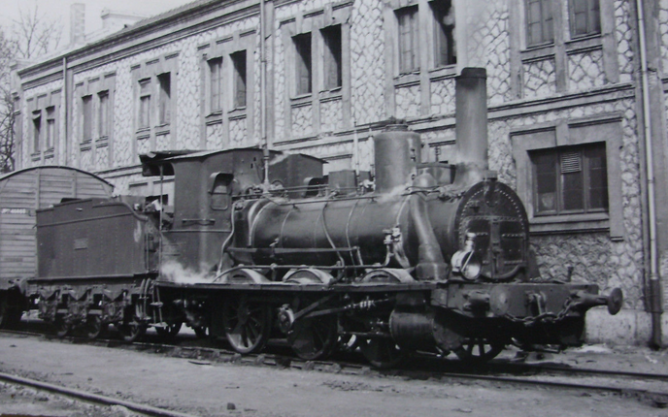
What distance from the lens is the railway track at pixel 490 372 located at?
8.60 metres

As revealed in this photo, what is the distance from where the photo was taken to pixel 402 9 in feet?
54.0

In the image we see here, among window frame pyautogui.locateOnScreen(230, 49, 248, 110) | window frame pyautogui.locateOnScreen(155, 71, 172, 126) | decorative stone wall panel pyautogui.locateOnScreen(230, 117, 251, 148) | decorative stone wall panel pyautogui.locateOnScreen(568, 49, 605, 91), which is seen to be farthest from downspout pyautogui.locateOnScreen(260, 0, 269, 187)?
decorative stone wall panel pyautogui.locateOnScreen(568, 49, 605, 91)

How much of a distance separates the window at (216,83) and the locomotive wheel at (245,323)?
936 centimetres

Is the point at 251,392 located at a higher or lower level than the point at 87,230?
lower

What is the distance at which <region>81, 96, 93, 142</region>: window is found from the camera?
25.5 m

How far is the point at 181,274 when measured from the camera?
12664 millimetres

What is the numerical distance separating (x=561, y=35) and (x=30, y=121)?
20.7 metres

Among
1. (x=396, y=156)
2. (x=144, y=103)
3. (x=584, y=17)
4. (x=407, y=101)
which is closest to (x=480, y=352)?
(x=396, y=156)

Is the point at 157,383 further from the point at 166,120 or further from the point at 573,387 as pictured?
the point at 166,120

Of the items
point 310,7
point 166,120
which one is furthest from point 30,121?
point 310,7

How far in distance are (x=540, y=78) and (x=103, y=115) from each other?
1537 centimetres

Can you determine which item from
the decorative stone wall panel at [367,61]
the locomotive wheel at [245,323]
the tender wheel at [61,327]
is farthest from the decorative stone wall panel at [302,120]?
the locomotive wheel at [245,323]

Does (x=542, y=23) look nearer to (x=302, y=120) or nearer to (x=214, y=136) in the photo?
(x=302, y=120)

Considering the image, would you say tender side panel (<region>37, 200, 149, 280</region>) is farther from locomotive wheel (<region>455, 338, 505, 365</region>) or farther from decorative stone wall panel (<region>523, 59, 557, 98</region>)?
decorative stone wall panel (<region>523, 59, 557, 98</region>)
